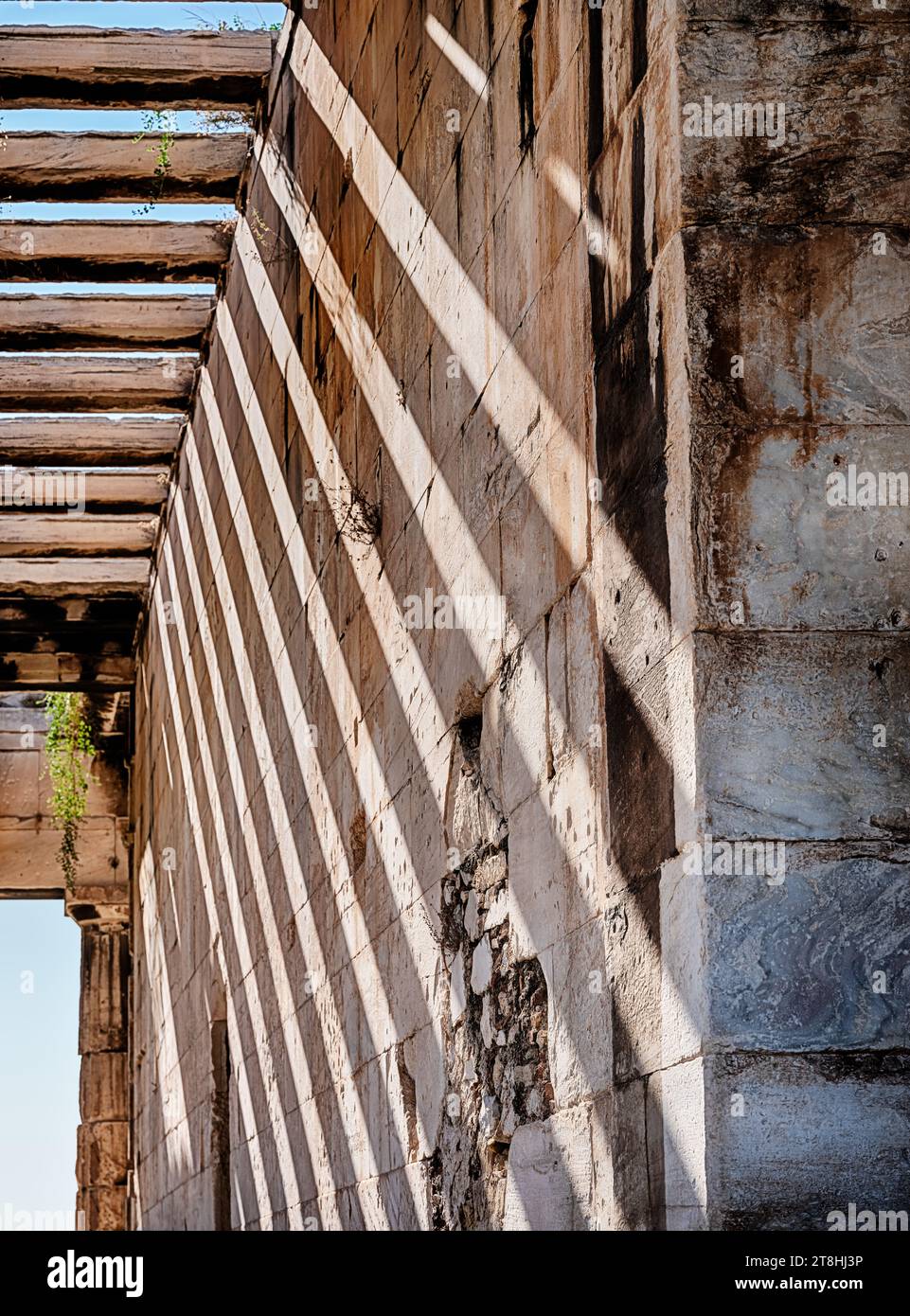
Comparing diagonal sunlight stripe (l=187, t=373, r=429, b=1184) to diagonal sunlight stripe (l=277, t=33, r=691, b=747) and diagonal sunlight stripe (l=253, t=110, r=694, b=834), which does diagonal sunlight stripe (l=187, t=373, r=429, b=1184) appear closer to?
diagonal sunlight stripe (l=253, t=110, r=694, b=834)

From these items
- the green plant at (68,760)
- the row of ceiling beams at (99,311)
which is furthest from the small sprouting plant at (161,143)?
the green plant at (68,760)

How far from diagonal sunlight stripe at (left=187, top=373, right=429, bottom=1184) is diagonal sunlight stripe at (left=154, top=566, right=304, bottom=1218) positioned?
0.86 metres

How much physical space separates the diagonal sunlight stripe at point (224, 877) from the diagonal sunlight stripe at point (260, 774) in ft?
1.12

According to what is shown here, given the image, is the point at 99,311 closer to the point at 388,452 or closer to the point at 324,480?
the point at 324,480

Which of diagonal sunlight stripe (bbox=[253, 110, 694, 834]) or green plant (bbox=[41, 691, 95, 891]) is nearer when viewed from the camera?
diagonal sunlight stripe (bbox=[253, 110, 694, 834])

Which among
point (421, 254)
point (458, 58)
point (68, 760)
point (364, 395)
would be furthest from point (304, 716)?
point (68, 760)

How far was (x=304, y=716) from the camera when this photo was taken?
22.0 feet

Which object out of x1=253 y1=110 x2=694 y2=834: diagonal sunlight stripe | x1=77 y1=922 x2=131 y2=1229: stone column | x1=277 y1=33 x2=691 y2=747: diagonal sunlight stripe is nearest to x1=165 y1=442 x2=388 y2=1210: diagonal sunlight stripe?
x1=253 y1=110 x2=694 y2=834: diagonal sunlight stripe

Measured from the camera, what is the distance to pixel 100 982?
1562 cm

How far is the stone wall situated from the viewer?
2662mm

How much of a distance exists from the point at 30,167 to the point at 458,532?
420 cm

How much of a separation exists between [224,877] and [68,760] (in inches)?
243

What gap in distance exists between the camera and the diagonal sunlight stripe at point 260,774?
6.30 metres

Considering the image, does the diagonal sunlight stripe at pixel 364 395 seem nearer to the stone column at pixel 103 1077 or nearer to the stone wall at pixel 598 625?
the stone wall at pixel 598 625
